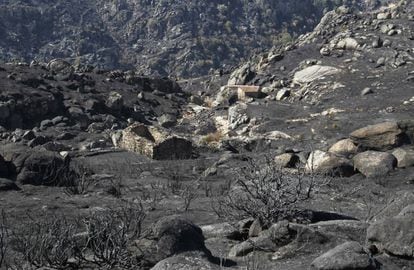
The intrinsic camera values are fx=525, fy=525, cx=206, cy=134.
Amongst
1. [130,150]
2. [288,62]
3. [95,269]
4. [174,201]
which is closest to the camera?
[95,269]

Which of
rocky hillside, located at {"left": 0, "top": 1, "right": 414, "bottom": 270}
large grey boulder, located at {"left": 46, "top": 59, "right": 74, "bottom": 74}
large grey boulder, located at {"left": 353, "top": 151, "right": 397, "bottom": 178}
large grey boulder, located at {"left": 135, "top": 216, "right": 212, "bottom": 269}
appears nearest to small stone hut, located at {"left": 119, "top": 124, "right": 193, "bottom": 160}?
rocky hillside, located at {"left": 0, "top": 1, "right": 414, "bottom": 270}

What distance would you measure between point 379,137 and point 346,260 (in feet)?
40.1

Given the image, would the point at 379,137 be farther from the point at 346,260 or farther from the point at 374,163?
the point at 346,260

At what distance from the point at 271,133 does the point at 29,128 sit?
11606mm

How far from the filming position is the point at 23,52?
89.4 meters

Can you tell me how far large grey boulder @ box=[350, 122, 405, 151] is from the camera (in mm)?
16312

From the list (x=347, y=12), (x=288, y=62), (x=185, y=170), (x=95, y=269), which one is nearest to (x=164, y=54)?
(x=347, y=12)

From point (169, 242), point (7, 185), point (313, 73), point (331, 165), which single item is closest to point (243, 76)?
point (313, 73)

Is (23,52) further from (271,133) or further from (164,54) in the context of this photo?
(271,133)

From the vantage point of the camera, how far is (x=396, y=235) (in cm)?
554

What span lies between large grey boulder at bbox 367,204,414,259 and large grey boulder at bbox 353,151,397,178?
26.5 feet

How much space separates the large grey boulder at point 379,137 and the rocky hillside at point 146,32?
245 ft

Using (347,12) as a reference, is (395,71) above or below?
below

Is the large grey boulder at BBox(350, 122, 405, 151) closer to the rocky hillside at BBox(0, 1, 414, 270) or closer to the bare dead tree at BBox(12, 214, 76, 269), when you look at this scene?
the rocky hillside at BBox(0, 1, 414, 270)
